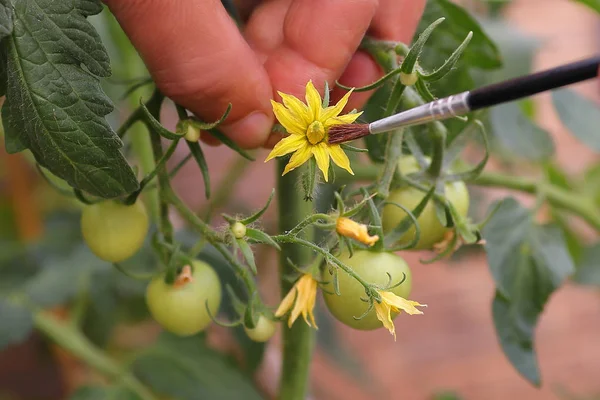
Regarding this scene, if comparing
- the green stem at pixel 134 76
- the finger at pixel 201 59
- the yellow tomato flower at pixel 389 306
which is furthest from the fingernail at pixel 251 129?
the green stem at pixel 134 76

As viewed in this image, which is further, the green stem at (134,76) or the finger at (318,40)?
the green stem at (134,76)

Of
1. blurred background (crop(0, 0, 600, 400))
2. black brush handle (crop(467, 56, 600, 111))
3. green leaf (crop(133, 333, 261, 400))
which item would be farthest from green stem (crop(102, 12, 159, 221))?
black brush handle (crop(467, 56, 600, 111))

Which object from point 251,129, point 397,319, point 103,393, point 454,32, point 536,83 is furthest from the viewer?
point 397,319

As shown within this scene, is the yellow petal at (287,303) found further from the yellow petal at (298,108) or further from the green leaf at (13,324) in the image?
the green leaf at (13,324)

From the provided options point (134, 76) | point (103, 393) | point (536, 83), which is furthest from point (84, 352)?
point (536, 83)

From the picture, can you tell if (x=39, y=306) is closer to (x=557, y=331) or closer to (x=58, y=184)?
(x=58, y=184)

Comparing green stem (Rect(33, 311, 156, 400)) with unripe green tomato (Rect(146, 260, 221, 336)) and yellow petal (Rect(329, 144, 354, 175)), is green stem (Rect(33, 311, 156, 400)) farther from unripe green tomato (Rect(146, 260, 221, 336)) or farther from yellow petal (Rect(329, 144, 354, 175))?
yellow petal (Rect(329, 144, 354, 175))

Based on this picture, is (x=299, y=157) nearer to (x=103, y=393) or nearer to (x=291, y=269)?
(x=291, y=269)
